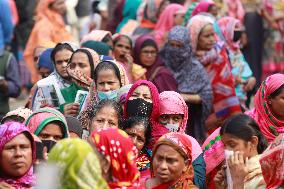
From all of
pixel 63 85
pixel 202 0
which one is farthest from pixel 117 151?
pixel 202 0

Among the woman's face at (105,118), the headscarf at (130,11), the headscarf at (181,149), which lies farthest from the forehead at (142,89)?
the headscarf at (130,11)

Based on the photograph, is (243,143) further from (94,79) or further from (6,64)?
(6,64)

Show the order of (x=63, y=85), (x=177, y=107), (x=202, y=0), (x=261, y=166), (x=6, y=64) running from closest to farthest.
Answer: (x=261, y=166) < (x=177, y=107) < (x=63, y=85) < (x=6, y=64) < (x=202, y=0)

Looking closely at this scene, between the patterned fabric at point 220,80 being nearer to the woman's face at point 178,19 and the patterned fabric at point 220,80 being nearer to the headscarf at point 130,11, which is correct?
the woman's face at point 178,19

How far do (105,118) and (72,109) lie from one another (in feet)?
3.86

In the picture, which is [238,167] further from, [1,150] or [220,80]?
[220,80]

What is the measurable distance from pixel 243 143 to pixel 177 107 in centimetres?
174

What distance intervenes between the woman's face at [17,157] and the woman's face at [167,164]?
2.56 ft

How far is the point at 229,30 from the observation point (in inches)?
593

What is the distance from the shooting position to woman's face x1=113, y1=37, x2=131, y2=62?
13.6 metres

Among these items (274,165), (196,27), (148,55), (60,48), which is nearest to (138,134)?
(274,165)

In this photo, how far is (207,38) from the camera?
14055mm

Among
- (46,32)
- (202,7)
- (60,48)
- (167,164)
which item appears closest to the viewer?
(167,164)

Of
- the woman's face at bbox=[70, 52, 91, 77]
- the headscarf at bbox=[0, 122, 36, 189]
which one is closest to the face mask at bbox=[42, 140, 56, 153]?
the headscarf at bbox=[0, 122, 36, 189]
